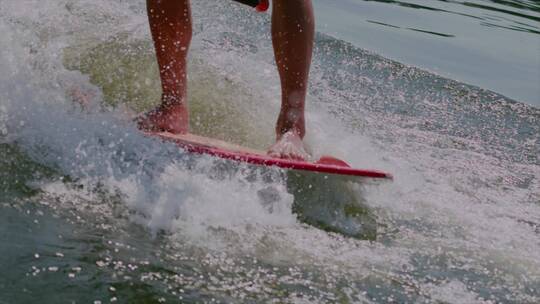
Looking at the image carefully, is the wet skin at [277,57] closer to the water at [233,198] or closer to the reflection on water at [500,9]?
the water at [233,198]

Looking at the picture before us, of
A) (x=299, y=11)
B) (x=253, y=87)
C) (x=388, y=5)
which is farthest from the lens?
(x=388, y=5)

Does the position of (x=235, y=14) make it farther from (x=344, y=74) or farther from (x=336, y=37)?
(x=344, y=74)

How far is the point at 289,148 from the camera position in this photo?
3.16m

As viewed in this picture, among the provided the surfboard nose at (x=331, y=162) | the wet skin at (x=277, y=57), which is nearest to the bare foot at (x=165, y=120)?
the wet skin at (x=277, y=57)

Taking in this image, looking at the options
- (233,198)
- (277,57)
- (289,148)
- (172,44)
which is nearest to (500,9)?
(277,57)

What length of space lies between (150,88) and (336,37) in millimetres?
2506

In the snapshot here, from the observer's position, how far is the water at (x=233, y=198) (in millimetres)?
2189

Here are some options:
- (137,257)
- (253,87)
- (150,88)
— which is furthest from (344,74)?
(137,257)

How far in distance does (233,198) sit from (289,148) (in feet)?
1.80

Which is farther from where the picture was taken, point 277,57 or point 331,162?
point 277,57

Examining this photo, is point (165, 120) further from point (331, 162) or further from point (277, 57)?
point (331, 162)

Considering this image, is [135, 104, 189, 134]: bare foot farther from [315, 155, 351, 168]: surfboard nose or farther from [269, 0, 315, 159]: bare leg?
[315, 155, 351, 168]: surfboard nose

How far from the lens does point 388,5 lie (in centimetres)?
855

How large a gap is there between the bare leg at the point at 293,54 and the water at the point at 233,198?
0.34 metres
